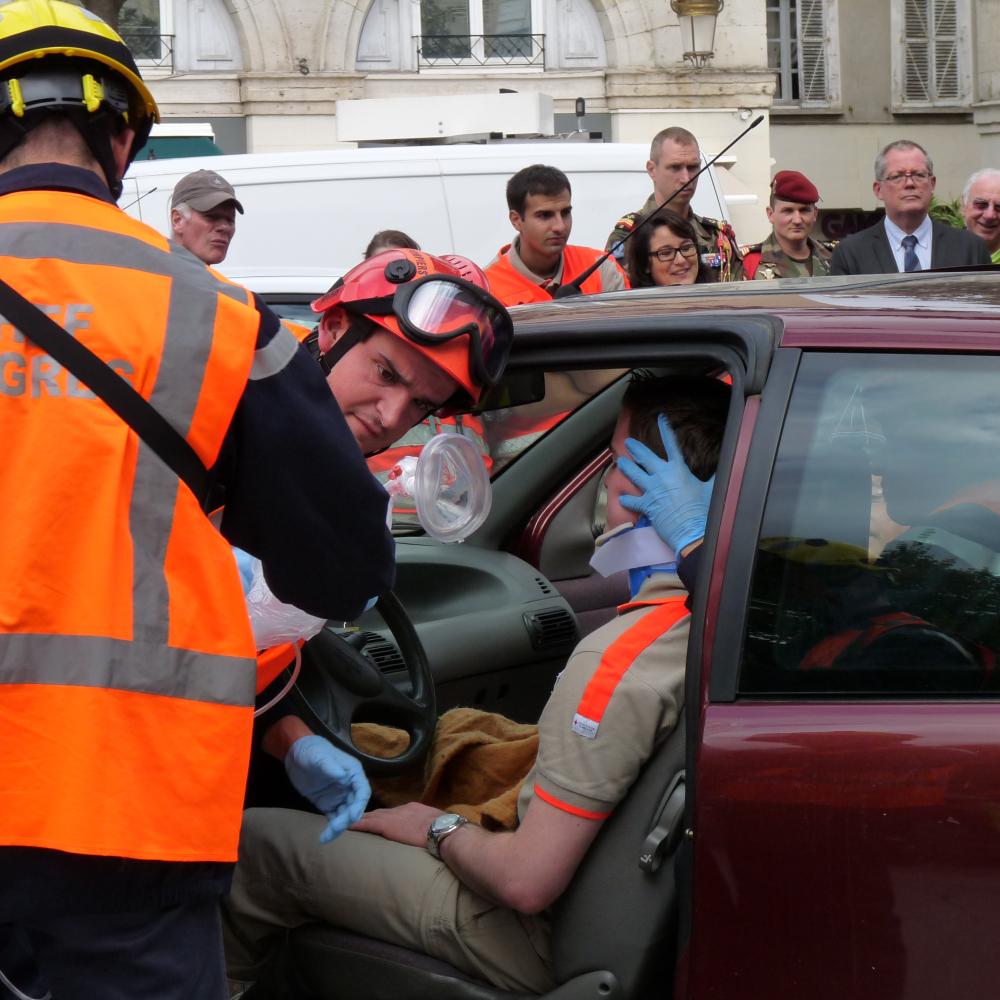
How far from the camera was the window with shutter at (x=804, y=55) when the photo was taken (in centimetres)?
2066

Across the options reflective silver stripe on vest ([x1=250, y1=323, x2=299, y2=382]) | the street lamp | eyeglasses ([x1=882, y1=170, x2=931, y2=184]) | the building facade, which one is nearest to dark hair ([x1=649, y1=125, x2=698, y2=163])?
eyeglasses ([x1=882, y1=170, x2=931, y2=184])

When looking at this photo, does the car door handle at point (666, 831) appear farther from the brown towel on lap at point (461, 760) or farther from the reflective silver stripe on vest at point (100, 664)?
the reflective silver stripe on vest at point (100, 664)

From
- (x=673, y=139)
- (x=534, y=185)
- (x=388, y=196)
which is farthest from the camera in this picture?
(x=388, y=196)

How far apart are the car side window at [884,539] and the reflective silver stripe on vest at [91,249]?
2.64 feet

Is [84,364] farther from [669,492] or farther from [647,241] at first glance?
[647,241]

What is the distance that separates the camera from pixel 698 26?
15797 mm

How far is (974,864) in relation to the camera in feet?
6.19

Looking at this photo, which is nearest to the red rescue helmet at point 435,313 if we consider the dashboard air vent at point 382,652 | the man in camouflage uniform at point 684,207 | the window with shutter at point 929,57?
the dashboard air vent at point 382,652

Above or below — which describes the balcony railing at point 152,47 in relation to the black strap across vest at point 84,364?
above

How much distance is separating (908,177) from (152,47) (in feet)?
38.4

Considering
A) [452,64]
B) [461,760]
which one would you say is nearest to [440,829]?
[461,760]

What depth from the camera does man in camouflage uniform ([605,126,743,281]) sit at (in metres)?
6.06

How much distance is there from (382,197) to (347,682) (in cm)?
583

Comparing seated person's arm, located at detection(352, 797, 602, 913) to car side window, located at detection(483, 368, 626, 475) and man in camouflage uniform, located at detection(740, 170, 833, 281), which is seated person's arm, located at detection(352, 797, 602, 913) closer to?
car side window, located at detection(483, 368, 626, 475)
